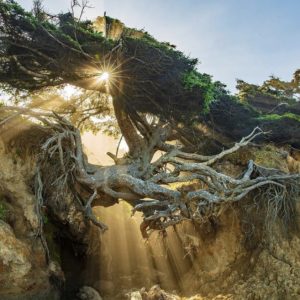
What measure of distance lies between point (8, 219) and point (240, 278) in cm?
775

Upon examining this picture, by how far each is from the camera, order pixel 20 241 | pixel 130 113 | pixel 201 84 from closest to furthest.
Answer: pixel 20 241
pixel 201 84
pixel 130 113

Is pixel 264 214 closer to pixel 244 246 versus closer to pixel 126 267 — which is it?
pixel 244 246

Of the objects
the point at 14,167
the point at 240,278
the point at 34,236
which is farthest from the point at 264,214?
the point at 14,167

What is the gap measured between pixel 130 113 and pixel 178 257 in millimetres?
7006

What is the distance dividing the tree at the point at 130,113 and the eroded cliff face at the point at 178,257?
3.12 ft

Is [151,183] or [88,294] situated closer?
[151,183]

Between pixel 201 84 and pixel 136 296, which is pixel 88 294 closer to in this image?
pixel 136 296

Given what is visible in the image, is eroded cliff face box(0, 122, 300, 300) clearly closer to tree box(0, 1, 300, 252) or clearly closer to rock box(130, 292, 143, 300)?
rock box(130, 292, 143, 300)

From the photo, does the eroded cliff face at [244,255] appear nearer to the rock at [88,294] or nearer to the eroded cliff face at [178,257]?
the eroded cliff face at [178,257]

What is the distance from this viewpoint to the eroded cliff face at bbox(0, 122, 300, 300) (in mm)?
11227

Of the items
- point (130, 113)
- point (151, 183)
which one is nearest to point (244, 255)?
point (151, 183)

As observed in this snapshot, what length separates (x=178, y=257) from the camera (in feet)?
55.5

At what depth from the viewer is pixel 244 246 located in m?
13.7

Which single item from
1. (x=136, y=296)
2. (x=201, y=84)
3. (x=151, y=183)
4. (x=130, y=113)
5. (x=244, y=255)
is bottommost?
(x=136, y=296)
